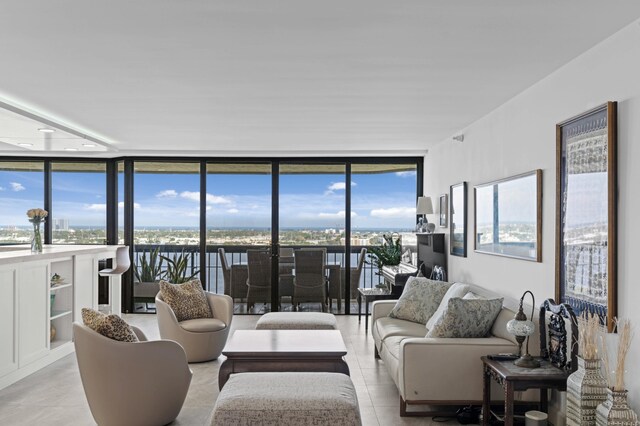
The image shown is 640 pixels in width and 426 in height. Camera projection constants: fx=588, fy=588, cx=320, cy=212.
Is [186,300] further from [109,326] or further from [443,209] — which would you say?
[443,209]

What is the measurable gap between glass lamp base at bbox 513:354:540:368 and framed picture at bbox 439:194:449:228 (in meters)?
3.43

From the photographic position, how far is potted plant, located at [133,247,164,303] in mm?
9047

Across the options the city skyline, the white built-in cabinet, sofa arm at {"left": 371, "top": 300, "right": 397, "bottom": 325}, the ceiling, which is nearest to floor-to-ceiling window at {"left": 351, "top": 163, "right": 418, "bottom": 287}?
the city skyline

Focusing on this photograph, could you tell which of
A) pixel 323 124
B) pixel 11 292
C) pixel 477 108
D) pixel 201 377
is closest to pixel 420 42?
pixel 477 108

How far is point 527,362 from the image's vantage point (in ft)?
12.1

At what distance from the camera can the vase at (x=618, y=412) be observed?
9.50ft

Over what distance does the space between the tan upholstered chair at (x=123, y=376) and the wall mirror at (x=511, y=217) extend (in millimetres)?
2721

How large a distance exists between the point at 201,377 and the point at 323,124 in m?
2.80

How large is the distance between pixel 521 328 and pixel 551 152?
1.25 m

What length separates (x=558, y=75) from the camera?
3.97 m

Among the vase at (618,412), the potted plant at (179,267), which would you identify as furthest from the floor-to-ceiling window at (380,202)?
the vase at (618,412)

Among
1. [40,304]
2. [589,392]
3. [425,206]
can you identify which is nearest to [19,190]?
[40,304]

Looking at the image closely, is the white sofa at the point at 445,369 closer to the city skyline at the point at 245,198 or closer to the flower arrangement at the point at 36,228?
the flower arrangement at the point at 36,228

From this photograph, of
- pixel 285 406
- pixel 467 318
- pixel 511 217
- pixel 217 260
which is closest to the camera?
pixel 285 406
